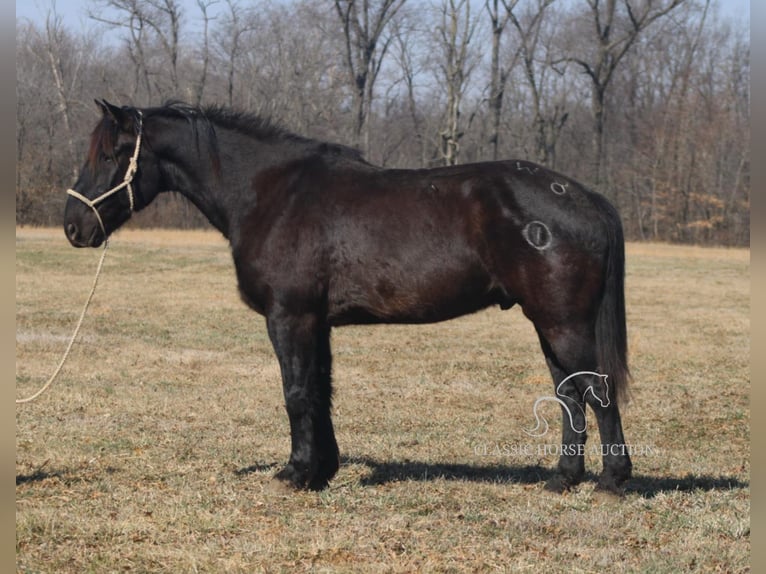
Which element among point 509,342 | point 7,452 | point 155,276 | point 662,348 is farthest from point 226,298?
point 7,452

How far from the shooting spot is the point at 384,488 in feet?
18.9

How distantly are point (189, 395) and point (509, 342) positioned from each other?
602 cm

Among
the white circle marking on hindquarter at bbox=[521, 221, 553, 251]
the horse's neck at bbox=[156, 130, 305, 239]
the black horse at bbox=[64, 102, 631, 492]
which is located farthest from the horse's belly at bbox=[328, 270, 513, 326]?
the horse's neck at bbox=[156, 130, 305, 239]

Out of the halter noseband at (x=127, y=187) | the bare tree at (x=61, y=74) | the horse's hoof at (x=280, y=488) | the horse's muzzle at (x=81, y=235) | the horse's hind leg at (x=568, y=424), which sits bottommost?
the horse's hoof at (x=280, y=488)

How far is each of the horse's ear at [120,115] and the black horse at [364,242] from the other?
0.05 ft

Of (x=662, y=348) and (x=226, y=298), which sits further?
(x=226, y=298)

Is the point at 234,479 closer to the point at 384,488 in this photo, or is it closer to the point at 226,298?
the point at 384,488

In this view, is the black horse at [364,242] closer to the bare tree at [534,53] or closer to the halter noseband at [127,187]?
the halter noseband at [127,187]

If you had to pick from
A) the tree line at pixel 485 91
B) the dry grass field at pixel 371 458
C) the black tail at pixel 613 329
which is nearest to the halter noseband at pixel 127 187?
the dry grass field at pixel 371 458

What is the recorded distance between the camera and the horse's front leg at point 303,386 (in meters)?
5.58

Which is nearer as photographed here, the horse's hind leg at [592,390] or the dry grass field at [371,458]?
the dry grass field at [371,458]

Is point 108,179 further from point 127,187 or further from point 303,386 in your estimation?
point 303,386

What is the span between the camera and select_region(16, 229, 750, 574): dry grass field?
178 inches

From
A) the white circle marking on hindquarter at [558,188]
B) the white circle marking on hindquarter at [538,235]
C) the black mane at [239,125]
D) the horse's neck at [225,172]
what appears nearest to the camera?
the white circle marking on hindquarter at [538,235]
